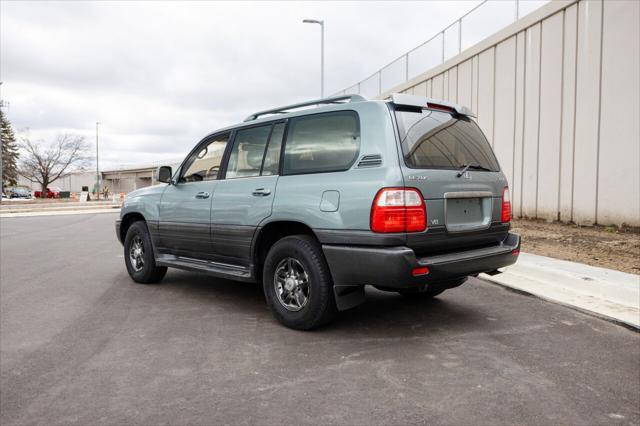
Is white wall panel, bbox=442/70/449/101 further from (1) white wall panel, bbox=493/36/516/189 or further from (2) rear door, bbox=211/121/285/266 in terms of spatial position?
(2) rear door, bbox=211/121/285/266

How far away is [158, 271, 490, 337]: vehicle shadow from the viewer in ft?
14.6

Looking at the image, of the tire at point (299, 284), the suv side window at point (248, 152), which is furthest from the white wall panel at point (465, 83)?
the tire at point (299, 284)

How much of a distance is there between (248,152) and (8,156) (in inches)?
3015

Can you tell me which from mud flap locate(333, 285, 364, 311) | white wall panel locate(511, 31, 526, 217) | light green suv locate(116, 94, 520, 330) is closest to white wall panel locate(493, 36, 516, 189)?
white wall panel locate(511, 31, 526, 217)

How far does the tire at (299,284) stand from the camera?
4.11 meters

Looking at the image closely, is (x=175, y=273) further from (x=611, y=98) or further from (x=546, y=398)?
(x=611, y=98)

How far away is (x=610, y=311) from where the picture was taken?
4910 mm

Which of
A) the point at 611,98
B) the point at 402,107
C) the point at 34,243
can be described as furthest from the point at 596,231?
the point at 34,243

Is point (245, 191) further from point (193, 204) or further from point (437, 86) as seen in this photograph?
point (437, 86)

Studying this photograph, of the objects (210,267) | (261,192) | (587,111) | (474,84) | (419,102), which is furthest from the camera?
(474,84)

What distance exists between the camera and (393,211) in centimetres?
373

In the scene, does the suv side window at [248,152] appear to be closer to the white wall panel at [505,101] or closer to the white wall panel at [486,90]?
the white wall panel at [505,101]

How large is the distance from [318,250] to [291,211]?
16.5 inches

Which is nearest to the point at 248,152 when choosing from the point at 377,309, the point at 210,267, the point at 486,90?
the point at 210,267
